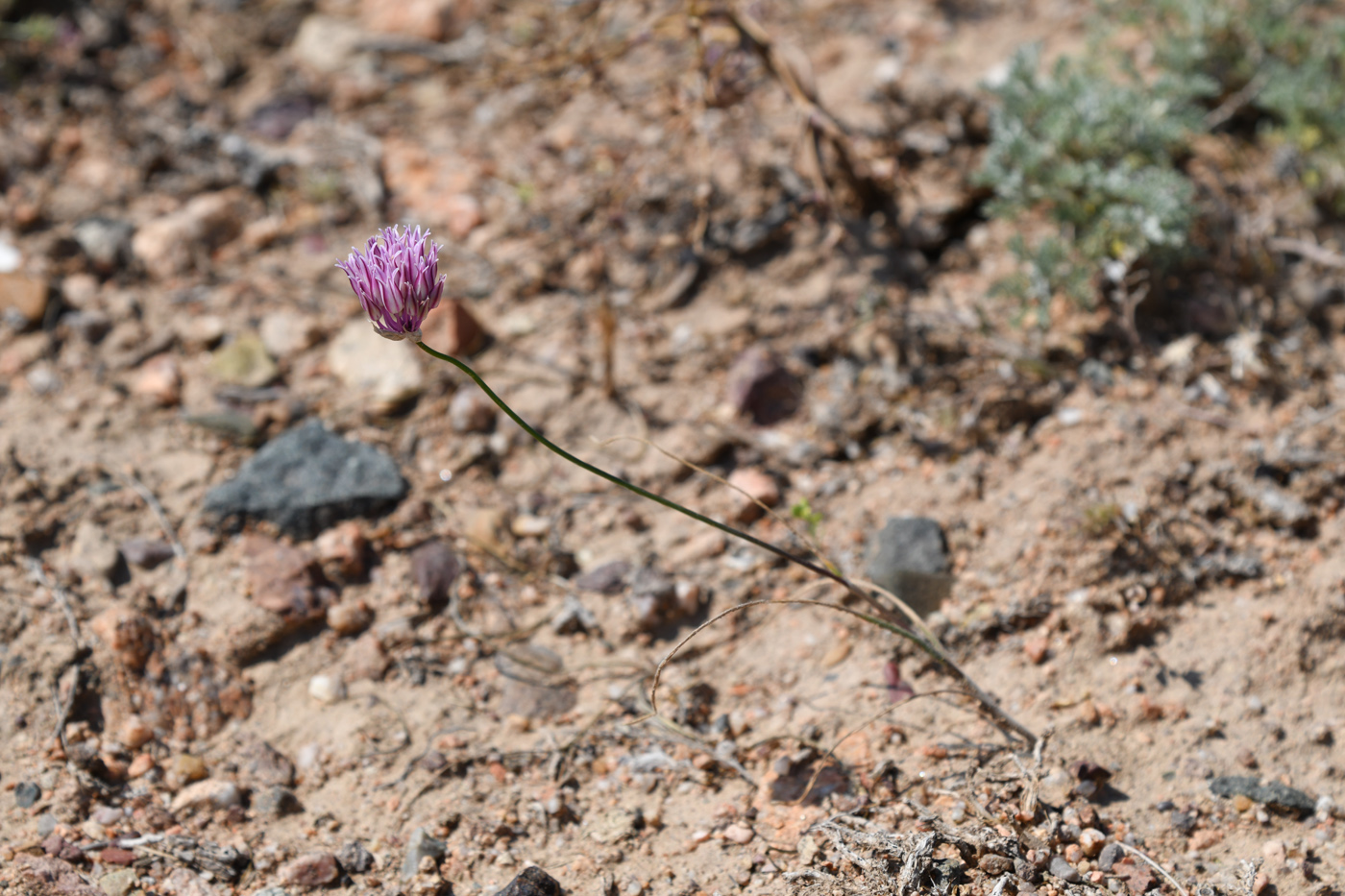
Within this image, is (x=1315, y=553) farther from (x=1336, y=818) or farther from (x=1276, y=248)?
(x=1276, y=248)

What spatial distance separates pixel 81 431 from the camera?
10.4ft

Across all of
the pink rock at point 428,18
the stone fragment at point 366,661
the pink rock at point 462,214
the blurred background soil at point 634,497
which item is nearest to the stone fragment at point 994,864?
the blurred background soil at point 634,497

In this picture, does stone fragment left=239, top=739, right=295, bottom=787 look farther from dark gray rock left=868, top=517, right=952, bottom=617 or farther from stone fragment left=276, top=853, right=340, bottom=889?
dark gray rock left=868, top=517, right=952, bottom=617

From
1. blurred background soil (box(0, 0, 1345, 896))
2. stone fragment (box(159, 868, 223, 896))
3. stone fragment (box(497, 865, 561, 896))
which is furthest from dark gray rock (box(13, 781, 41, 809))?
stone fragment (box(497, 865, 561, 896))

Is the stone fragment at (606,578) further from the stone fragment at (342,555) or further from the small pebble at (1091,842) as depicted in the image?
the small pebble at (1091,842)

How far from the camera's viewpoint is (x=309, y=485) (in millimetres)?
2969

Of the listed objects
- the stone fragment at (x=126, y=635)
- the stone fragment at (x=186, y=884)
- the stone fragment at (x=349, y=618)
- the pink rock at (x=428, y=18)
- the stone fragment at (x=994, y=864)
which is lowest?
the stone fragment at (x=186, y=884)

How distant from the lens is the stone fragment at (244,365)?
11.0 ft

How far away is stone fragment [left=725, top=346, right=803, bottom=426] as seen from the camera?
3.20 meters

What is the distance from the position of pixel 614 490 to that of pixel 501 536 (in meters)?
0.40

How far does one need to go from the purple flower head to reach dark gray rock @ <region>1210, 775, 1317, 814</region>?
2.14 m

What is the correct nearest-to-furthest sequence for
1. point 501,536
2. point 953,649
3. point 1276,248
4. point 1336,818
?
point 1336,818, point 953,649, point 501,536, point 1276,248

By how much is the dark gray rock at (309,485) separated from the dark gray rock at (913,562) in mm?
1524

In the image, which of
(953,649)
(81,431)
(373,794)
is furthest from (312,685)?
(953,649)
